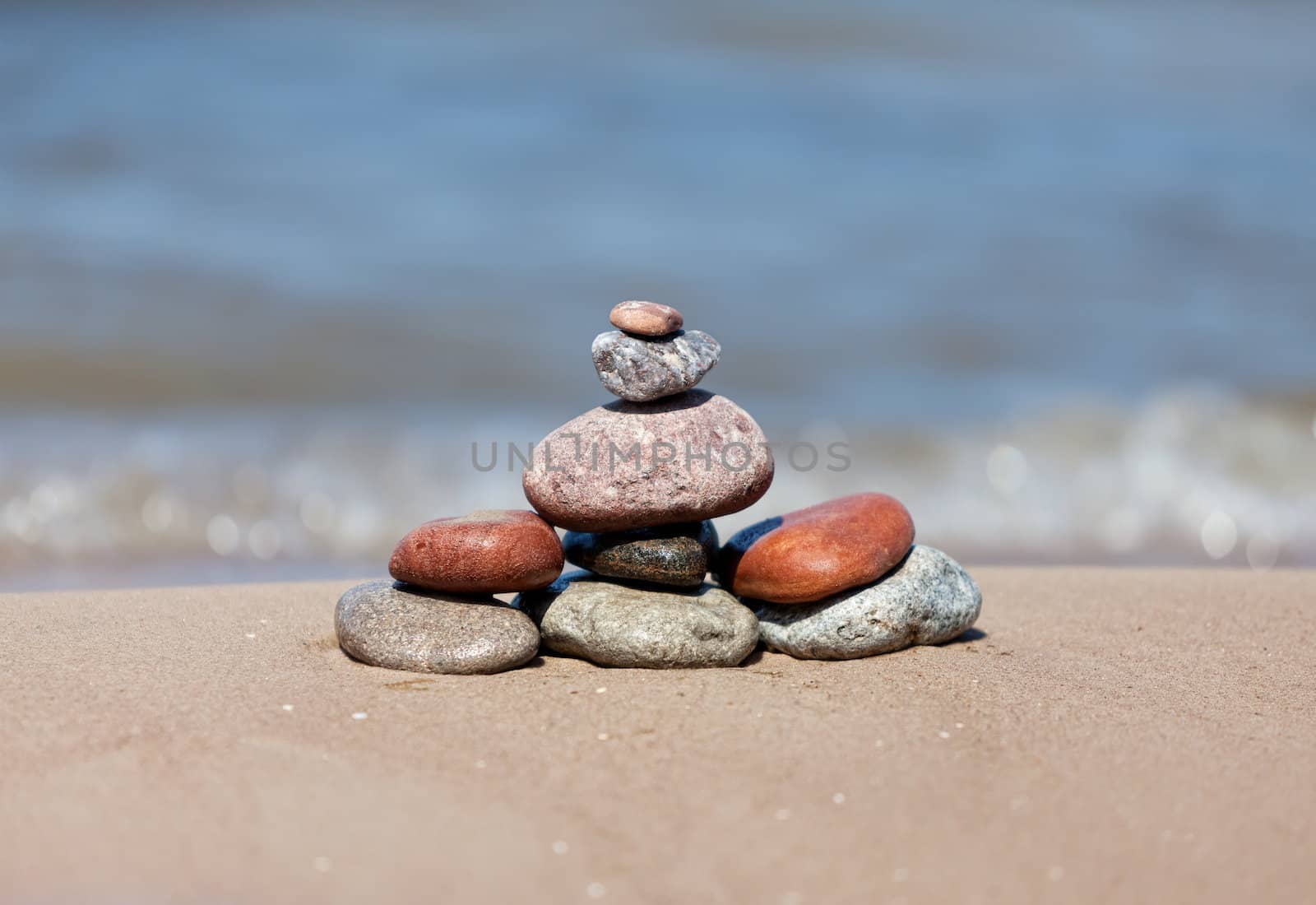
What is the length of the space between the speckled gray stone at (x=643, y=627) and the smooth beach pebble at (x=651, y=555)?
79 mm

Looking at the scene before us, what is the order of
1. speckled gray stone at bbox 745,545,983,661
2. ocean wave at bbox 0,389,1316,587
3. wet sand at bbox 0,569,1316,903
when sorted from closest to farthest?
wet sand at bbox 0,569,1316,903 → speckled gray stone at bbox 745,545,983,661 → ocean wave at bbox 0,389,1316,587

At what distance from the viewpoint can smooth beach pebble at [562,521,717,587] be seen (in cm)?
459

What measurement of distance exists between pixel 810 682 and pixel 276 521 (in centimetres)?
555

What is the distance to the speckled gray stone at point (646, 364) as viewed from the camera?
14.9 ft

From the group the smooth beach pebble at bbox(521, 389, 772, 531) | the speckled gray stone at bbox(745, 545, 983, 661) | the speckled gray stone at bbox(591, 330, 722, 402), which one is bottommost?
the speckled gray stone at bbox(745, 545, 983, 661)

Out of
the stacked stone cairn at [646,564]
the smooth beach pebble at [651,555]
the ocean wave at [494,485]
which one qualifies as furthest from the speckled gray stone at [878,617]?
the ocean wave at [494,485]

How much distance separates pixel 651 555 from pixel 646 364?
76cm

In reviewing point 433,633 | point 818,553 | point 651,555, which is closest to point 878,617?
→ point 818,553

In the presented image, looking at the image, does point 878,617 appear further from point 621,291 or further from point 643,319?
point 621,291

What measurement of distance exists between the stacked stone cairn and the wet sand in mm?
128

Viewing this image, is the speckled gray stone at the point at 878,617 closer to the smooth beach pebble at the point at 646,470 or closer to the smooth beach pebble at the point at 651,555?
the smooth beach pebble at the point at 651,555

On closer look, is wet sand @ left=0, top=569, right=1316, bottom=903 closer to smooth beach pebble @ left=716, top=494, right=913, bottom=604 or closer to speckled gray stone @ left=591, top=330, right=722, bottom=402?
smooth beach pebble @ left=716, top=494, right=913, bottom=604

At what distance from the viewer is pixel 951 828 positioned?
3098 mm

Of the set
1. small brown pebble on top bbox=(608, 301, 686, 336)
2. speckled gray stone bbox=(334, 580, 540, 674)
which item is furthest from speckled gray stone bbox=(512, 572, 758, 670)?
small brown pebble on top bbox=(608, 301, 686, 336)
